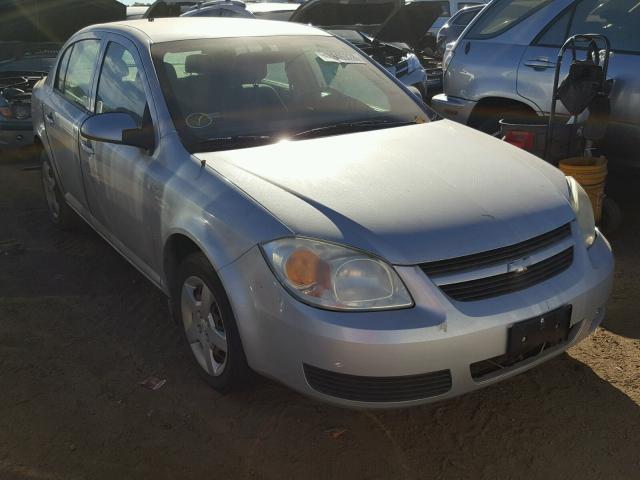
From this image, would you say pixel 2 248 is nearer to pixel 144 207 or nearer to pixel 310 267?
pixel 144 207

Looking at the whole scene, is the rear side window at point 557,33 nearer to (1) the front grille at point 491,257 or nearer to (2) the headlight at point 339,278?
Result: (1) the front grille at point 491,257

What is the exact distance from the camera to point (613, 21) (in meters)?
4.80

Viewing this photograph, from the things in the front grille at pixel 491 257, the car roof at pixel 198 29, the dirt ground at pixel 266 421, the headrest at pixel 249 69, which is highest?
the car roof at pixel 198 29

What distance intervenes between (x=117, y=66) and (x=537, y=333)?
2695 millimetres

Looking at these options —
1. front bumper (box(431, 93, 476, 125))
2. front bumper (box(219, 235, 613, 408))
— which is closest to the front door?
front bumper (box(219, 235, 613, 408))

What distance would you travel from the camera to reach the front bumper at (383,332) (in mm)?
2299

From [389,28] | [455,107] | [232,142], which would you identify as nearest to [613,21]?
[455,107]

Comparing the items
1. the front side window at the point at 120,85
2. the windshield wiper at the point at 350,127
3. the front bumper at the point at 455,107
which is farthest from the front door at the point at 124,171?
the front bumper at the point at 455,107

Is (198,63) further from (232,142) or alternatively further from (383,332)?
(383,332)

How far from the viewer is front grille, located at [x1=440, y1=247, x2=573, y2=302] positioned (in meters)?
2.39

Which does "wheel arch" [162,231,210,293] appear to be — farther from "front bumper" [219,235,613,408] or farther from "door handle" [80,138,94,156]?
"door handle" [80,138,94,156]

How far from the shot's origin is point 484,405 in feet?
9.47

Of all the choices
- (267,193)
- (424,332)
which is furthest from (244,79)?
(424,332)

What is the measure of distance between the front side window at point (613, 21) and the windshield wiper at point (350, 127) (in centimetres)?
201
